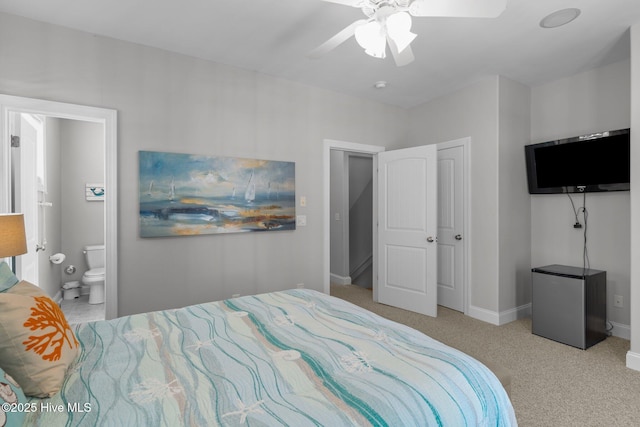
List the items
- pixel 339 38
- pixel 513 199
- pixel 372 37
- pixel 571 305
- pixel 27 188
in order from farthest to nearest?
pixel 513 199 < pixel 571 305 < pixel 27 188 < pixel 339 38 < pixel 372 37

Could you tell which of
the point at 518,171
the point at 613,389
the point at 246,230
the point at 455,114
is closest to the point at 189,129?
the point at 246,230

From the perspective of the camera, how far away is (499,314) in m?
3.56

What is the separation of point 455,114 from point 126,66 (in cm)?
343

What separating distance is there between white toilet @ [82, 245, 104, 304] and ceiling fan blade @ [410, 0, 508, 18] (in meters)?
4.37

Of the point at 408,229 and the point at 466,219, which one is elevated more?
the point at 466,219

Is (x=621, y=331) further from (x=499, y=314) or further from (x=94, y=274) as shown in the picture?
(x=94, y=274)

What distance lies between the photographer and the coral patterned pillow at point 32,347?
1.08 m

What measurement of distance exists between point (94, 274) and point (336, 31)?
392 cm

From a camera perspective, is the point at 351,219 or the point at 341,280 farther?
the point at 351,219

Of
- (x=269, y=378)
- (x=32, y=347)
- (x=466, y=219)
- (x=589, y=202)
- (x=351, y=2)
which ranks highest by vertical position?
(x=351, y=2)

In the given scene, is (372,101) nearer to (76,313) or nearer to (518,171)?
(518,171)

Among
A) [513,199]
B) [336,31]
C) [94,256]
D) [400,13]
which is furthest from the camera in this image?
[94,256]

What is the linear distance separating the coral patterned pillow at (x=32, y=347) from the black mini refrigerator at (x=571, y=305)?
11.9ft

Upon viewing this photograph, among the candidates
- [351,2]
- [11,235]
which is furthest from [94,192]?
[351,2]
